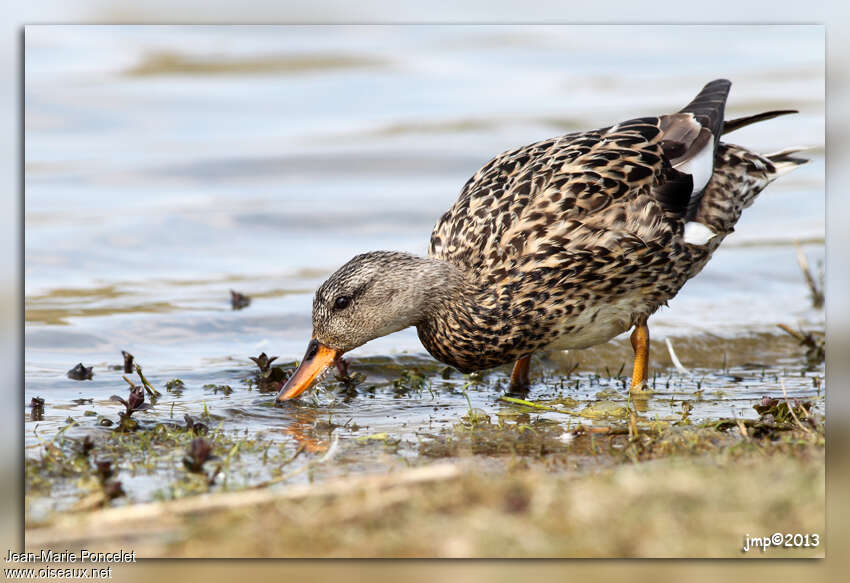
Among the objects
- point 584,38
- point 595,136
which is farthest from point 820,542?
point 584,38

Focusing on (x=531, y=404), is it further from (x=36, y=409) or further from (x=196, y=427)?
(x=36, y=409)

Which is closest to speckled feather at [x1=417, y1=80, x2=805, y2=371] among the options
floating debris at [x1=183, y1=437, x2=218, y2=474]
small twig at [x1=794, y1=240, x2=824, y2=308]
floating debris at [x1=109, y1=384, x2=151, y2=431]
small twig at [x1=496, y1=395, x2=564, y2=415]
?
small twig at [x1=496, y1=395, x2=564, y2=415]

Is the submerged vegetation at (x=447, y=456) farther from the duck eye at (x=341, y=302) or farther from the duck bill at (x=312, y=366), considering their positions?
the duck eye at (x=341, y=302)

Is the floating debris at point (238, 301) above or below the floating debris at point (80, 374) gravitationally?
above

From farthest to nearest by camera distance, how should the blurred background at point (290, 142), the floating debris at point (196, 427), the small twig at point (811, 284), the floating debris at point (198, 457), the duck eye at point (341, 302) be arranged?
1. the blurred background at point (290, 142)
2. the small twig at point (811, 284)
3. the duck eye at point (341, 302)
4. the floating debris at point (196, 427)
5. the floating debris at point (198, 457)

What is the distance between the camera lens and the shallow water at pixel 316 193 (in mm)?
7078

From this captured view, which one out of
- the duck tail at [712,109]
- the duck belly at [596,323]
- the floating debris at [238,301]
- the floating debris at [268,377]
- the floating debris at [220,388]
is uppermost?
the duck tail at [712,109]

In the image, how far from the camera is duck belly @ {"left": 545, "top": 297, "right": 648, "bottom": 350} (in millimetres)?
6531

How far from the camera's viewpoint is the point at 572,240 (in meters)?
6.40

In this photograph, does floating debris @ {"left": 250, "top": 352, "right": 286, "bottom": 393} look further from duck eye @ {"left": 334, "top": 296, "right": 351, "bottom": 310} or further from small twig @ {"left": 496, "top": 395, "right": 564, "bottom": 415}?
small twig @ {"left": 496, "top": 395, "right": 564, "bottom": 415}

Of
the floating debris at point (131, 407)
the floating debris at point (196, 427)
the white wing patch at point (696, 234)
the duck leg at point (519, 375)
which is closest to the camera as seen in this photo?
the floating debris at point (196, 427)

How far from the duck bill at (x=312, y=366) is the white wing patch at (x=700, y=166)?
257 cm

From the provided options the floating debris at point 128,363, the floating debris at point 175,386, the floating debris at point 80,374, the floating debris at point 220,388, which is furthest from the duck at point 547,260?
the floating debris at point 80,374

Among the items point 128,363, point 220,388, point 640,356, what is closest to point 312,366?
point 220,388
